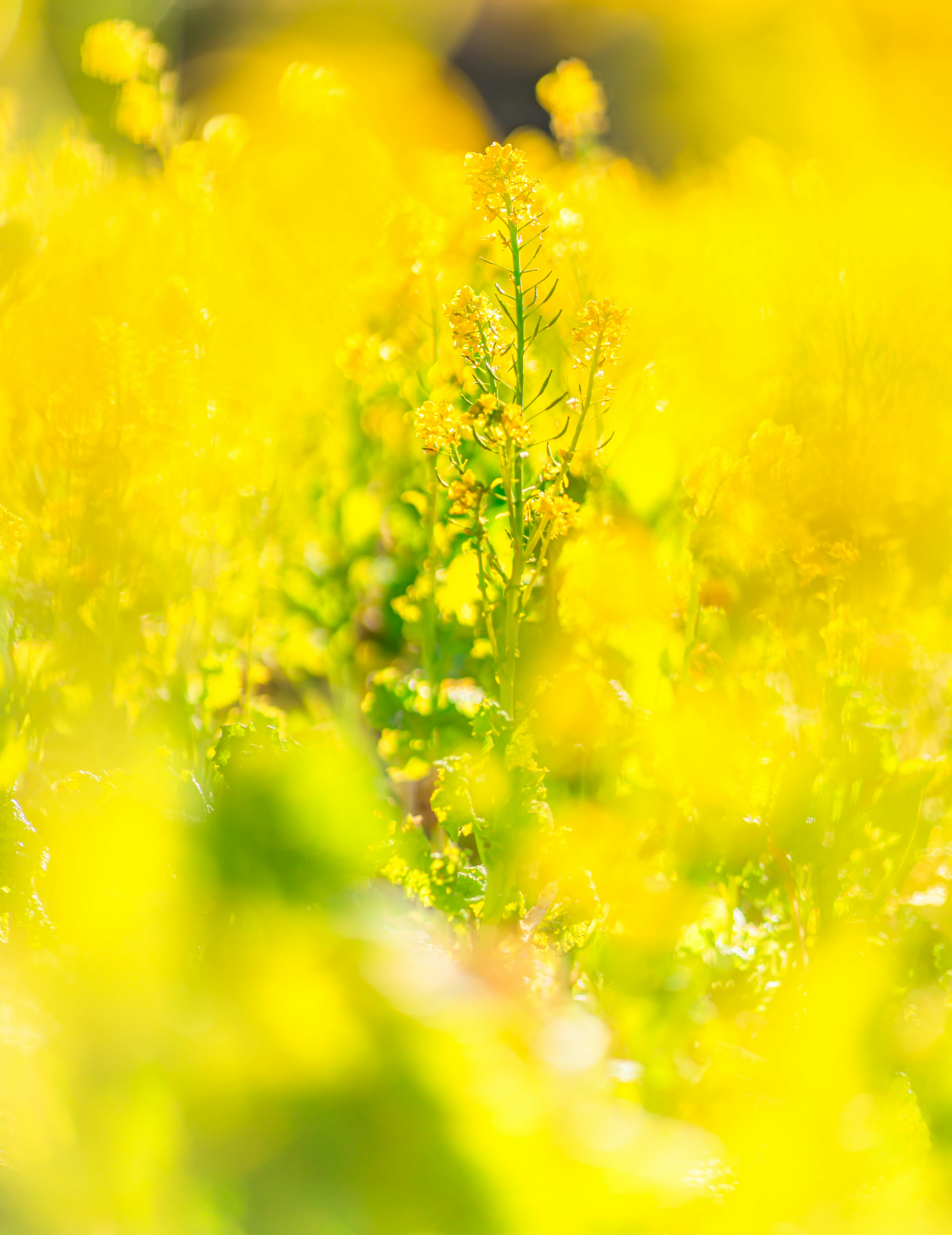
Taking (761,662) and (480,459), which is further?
(480,459)

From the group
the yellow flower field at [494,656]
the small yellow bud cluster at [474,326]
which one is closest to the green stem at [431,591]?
the yellow flower field at [494,656]

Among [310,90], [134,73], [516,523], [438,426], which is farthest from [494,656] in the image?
[134,73]

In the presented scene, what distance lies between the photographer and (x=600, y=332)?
2.88ft

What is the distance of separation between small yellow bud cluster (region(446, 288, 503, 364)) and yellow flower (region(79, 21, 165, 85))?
1.51ft

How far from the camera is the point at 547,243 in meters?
1.06

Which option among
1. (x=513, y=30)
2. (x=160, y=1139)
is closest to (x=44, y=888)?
(x=160, y=1139)

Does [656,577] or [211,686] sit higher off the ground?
[211,686]

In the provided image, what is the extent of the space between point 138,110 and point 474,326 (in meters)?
0.56

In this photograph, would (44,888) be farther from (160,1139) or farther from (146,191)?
(146,191)

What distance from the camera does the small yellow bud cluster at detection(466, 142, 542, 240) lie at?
832mm

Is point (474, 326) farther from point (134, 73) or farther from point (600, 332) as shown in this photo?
point (134, 73)

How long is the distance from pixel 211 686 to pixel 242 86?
0.69m

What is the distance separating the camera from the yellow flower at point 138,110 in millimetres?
1132

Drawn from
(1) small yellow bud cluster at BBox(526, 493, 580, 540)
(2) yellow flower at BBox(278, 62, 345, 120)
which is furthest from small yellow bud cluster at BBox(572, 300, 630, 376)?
(2) yellow flower at BBox(278, 62, 345, 120)
